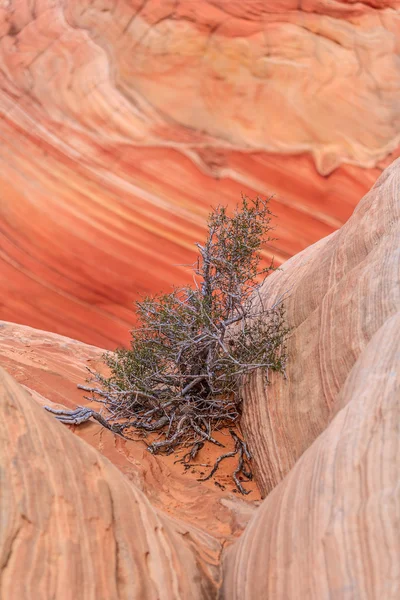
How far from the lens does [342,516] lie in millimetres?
1819

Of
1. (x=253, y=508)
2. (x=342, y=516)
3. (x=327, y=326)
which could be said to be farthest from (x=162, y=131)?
(x=342, y=516)

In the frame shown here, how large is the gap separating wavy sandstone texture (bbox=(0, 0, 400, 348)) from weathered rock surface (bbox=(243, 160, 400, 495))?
487 centimetres

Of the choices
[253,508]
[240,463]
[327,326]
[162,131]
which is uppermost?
[162,131]

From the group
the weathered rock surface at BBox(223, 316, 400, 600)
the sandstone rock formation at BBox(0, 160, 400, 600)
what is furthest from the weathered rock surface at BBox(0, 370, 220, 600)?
the weathered rock surface at BBox(223, 316, 400, 600)

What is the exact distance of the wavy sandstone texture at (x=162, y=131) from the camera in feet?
28.5

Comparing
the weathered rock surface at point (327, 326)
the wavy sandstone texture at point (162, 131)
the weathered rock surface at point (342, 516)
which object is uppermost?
the wavy sandstone texture at point (162, 131)

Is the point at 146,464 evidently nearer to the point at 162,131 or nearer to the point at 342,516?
the point at 342,516

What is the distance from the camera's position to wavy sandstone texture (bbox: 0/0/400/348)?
869 centimetres

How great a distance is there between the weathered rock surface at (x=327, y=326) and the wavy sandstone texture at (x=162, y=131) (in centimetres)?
487

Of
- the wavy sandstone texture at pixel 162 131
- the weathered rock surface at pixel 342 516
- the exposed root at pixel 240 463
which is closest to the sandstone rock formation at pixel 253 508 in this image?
the weathered rock surface at pixel 342 516

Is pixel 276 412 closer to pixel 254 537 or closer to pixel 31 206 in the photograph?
pixel 254 537

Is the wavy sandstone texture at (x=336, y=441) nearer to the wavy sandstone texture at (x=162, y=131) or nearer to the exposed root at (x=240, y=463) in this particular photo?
the exposed root at (x=240, y=463)

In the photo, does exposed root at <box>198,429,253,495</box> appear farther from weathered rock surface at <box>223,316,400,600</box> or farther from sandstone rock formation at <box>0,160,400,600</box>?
weathered rock surface at <box>223,316,400,600</box>

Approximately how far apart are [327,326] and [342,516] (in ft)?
5.19
